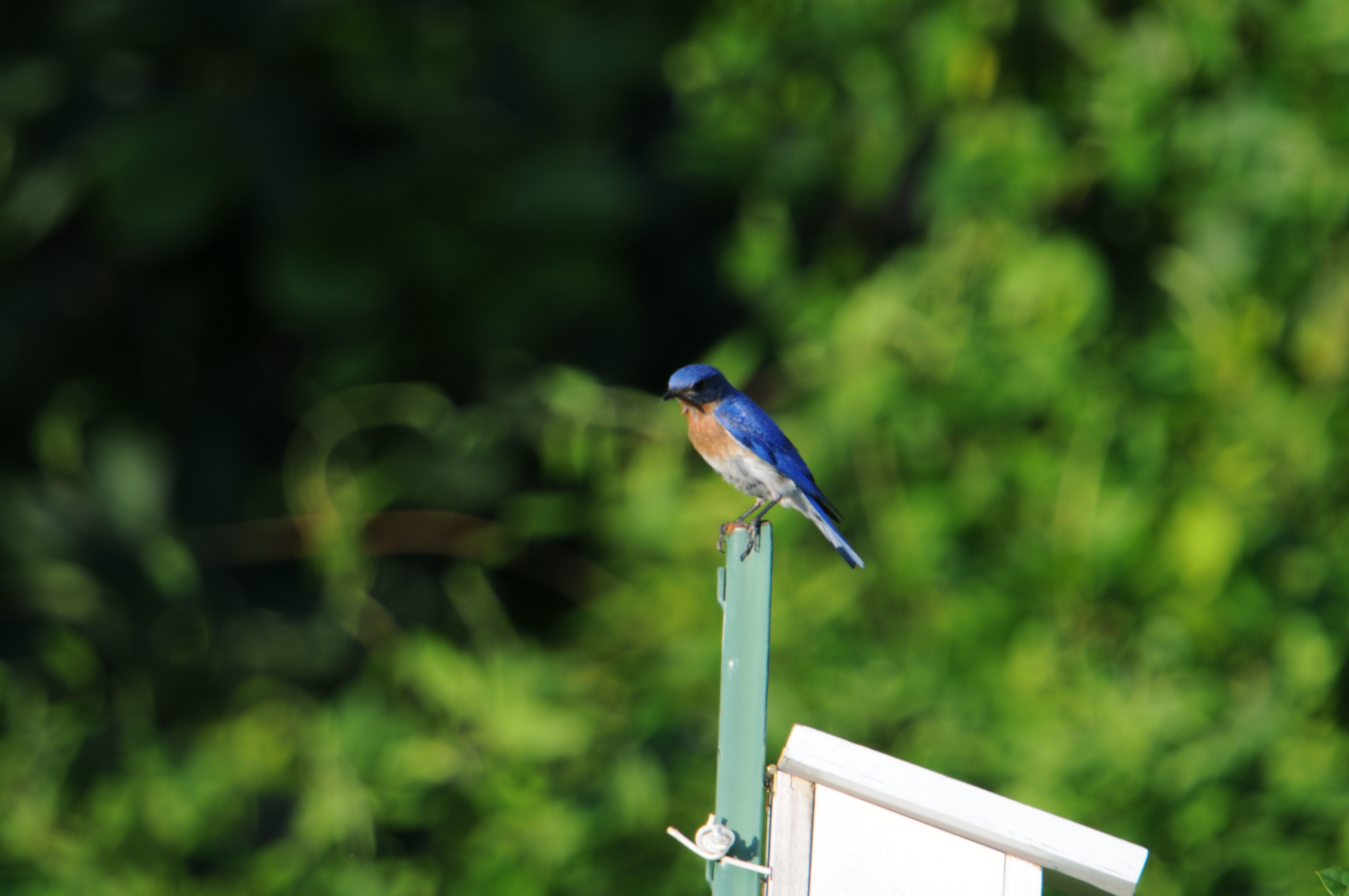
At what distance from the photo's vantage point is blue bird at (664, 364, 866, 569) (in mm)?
1896

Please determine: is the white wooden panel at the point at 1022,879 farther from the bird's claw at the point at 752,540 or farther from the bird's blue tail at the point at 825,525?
the bird's blue tail at the point at 825,525

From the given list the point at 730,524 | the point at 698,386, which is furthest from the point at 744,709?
the point at 698,386

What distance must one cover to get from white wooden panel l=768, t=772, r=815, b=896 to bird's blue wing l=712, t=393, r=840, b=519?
63 cm

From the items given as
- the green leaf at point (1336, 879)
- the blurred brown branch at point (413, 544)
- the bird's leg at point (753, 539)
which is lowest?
the green leaf at point (1336, 879)

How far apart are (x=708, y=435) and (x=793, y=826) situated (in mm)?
783

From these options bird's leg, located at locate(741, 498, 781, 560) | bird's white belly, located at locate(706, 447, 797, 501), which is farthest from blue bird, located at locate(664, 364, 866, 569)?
bird's leg, located at locate(741, 498, 781, 560)

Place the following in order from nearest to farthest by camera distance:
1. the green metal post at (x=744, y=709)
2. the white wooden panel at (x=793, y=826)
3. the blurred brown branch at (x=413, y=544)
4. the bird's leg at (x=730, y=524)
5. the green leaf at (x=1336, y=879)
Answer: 1. the green leaf at (x=1336, y=879)
2. the green metal post at (x=744, y=709)
3. the white wooden panel at (x=793, y=826)
4. the bird's leg at (x=730, y=524)
5. the blurred brown branch at (x=413, y=544)

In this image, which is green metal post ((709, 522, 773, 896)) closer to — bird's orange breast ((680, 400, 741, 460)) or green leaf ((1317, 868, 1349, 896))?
green leaf ((1317, 868, 1349, 896))

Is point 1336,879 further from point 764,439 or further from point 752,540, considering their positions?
point 764,439

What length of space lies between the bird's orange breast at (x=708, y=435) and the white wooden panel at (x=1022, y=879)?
85 centimetres

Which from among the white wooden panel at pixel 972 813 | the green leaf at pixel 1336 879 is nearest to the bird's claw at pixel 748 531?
the white wooden panel at pixel 972 813

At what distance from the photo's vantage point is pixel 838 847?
133 centimetres

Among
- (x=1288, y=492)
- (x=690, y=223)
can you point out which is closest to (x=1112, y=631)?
(x=1288, y=492)

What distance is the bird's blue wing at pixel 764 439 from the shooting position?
1.92m
